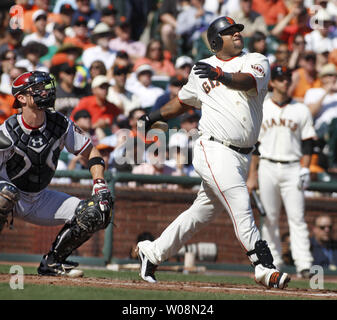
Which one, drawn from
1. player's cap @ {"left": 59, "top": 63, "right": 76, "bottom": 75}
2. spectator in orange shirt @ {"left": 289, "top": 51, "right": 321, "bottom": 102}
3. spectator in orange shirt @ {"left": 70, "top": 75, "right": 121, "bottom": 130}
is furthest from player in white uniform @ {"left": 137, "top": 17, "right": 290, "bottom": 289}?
spectator in orange shirt @ {"left": 289, "top": 51, "right": 321, "bottom": 102}

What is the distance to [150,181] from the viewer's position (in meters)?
9.45

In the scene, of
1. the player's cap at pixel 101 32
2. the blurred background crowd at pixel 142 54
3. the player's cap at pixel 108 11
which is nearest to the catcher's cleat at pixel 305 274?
the blurred background crowd at pixel 142 54

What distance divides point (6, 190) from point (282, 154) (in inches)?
157

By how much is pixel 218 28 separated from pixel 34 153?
6.00 feet

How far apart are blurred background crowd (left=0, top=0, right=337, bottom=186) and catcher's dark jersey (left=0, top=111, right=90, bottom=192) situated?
3.09 meters

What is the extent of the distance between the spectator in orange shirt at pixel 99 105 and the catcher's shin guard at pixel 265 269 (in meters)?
5.42

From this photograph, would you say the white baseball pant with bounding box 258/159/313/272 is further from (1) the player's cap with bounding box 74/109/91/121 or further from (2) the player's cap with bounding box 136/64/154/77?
(2) the player's cap with bounding box 136/64/154/77

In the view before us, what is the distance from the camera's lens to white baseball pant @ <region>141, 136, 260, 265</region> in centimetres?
591

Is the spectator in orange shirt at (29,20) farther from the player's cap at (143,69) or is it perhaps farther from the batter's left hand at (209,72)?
the batter's left hand at (209,72)

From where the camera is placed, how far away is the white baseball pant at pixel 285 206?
883 centimetres
